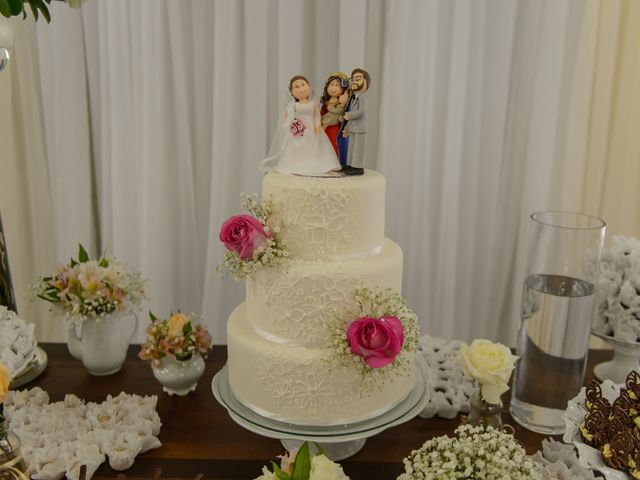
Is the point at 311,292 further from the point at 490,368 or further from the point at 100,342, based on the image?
the point at 100,342

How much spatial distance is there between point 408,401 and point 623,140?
142 centimetres

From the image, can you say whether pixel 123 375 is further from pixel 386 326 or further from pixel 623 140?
pixel 623 140

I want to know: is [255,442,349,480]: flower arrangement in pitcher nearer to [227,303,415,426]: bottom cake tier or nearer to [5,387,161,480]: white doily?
[227,303,415,426]: bottom cake tier

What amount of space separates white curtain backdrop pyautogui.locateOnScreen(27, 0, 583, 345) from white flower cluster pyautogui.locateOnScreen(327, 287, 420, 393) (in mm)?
943

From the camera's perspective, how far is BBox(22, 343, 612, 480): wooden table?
3.75 ft

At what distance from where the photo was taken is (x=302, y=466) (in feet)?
3.05

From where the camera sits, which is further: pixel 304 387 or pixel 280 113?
pixel 280 113

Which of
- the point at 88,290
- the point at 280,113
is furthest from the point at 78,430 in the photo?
the point at 280,113

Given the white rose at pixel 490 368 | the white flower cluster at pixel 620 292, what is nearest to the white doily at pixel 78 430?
the white rose at pixel 490 368

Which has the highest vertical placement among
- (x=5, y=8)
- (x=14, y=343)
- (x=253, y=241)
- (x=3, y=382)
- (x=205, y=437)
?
(x=5, y=8)

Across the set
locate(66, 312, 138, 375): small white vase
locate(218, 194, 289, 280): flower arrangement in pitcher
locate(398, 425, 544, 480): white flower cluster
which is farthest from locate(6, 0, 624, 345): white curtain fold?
locate(398, 425, 544, 480): white flower cluster

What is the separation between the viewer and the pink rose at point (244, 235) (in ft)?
3.66

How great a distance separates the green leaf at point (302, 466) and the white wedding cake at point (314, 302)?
0.19m

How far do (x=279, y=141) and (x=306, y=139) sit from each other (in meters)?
0.09
